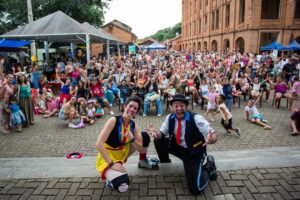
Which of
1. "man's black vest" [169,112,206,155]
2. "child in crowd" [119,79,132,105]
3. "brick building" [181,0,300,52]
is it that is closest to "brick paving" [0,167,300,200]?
"man's black vest" [169,112,206,155]

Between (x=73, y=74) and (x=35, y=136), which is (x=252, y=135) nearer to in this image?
(x=35, y=136)

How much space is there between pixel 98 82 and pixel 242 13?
2309cm

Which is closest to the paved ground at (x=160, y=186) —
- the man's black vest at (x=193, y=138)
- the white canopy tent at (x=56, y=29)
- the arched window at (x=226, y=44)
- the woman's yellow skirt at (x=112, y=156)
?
the woman's yellow skirt at (x=112, y=156)

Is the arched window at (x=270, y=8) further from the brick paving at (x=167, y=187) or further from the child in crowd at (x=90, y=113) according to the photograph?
the brick paving at (x=167, y=187)

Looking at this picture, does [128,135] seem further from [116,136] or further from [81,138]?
[81,138]

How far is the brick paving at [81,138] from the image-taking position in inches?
213

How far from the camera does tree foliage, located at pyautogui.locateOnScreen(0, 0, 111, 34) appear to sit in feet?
75.7

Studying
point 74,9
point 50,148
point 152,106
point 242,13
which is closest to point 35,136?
point 50,148

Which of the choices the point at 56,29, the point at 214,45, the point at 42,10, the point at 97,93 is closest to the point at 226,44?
the point at 214,45

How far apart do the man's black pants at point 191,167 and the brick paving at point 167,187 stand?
146mm

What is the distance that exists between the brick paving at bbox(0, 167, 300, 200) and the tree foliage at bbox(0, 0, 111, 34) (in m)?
23.9

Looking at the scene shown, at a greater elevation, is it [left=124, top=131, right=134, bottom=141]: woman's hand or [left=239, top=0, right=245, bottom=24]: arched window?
[left=239, top=0, right=245, bottom=24]: arched window

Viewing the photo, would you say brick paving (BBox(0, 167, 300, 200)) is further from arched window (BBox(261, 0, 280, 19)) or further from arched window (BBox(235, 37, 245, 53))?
arched window (BBox(235, 37, 245, 53))

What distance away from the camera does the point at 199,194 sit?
132 inches
